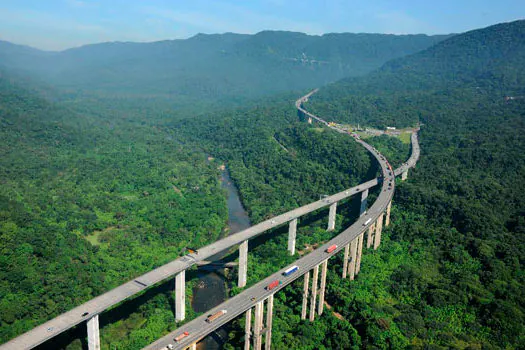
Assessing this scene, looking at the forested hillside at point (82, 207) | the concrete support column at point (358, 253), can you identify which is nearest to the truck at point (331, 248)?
the concrete support column at point (358, 253)

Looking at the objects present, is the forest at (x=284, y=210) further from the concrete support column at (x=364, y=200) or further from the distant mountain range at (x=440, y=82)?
the concrete support column at (x=364, y=200)

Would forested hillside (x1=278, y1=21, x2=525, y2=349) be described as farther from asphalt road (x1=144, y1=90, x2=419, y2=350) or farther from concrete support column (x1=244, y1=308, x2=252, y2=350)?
concrete support column (x1=244, y1=308, x2=252, y2=350)

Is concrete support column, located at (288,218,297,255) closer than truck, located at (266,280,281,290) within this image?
No

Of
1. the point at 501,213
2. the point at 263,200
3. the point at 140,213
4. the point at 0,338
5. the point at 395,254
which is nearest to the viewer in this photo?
the point at 0,338

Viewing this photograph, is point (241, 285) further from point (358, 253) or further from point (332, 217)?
point (332, 217)

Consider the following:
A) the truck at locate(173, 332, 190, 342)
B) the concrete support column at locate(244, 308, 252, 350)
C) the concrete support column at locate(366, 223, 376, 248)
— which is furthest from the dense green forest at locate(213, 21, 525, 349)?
the truck at locate(173, 332, 190, 342)

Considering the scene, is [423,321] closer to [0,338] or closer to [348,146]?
[0,338]

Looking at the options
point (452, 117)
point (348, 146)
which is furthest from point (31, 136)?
point (452, 117)
